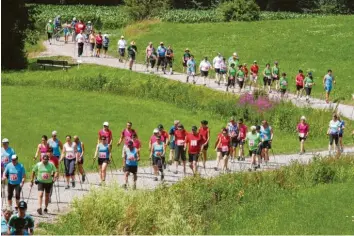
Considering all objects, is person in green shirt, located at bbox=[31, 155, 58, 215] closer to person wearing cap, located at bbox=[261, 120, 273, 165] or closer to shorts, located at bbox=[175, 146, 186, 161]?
shorts, located at bbox=[175, 146, 186, 161]

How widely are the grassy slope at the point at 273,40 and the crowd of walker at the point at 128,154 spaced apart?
2050 cm

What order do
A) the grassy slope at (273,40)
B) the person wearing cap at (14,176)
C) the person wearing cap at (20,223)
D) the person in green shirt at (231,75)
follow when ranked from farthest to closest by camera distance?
1. the grassy slope at (273,40)
2. the person in green shirt at (231,75)
3. the person wearing cap at (14,176)
4. the person wearing cap at (20,223)

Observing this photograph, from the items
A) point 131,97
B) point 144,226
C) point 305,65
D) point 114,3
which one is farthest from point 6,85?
point 114,3

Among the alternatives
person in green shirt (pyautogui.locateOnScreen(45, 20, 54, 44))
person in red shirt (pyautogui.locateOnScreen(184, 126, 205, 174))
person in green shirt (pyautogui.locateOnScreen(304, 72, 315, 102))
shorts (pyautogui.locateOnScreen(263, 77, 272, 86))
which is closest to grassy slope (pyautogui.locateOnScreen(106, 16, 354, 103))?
person in green shirt (pyautogui.locateOnScreen(45, 20, 54, 44))

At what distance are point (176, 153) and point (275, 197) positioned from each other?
15.6 ft

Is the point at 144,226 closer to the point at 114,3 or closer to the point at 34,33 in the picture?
the point at 34,33

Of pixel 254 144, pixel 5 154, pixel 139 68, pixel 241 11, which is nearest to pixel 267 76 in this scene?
pixel 139 68

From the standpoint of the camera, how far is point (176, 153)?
3219cm

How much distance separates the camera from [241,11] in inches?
2968

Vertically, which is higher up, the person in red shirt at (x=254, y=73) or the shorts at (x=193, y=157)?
the person in red shirt at (x=254, y=73)

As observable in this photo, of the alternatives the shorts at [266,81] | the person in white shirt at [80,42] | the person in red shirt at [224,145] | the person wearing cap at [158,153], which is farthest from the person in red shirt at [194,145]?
the person in white shirt at [80,42]

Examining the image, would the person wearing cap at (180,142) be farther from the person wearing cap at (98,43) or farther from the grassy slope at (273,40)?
the person wearing cap at (98,43)

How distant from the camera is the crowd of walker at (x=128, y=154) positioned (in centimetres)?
2539

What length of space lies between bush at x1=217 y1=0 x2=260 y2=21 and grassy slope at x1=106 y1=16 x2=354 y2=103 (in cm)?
228
